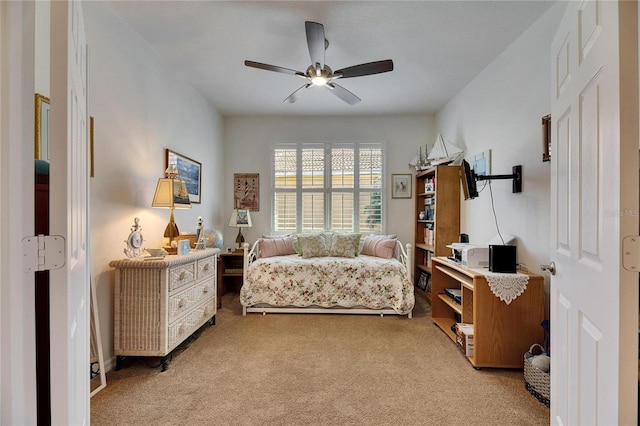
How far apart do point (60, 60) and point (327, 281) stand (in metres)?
3.06

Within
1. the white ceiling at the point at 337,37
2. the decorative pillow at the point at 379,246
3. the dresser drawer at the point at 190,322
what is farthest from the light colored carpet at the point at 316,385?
the white ceiling at the point at 337,37

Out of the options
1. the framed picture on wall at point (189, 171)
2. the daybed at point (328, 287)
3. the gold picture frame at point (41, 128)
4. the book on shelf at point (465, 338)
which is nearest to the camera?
the gold picture frame at point (41, 128)

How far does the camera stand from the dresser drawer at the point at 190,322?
2.32 meters

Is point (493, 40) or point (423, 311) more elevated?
point (493, 40)

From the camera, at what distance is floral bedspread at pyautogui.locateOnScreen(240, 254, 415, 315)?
3.46 m

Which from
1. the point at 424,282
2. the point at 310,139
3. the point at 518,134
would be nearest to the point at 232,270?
the point at 310,139

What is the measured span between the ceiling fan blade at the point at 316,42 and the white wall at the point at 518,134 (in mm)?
1653

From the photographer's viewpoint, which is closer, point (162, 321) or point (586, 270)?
point (586, 270)

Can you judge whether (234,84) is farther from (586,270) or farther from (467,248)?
(586,270)

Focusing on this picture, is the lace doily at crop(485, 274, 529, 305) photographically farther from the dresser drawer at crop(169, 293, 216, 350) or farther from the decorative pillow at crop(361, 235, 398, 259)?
the dresser drawer at crop(169, 293, 216, 350)

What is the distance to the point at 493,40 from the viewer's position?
104 inches

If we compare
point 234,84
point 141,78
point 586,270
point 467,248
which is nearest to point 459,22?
point 467,248

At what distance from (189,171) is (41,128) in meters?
1.94

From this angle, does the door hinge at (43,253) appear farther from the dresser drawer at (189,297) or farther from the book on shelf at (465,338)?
the book on shelf at (465,338)
